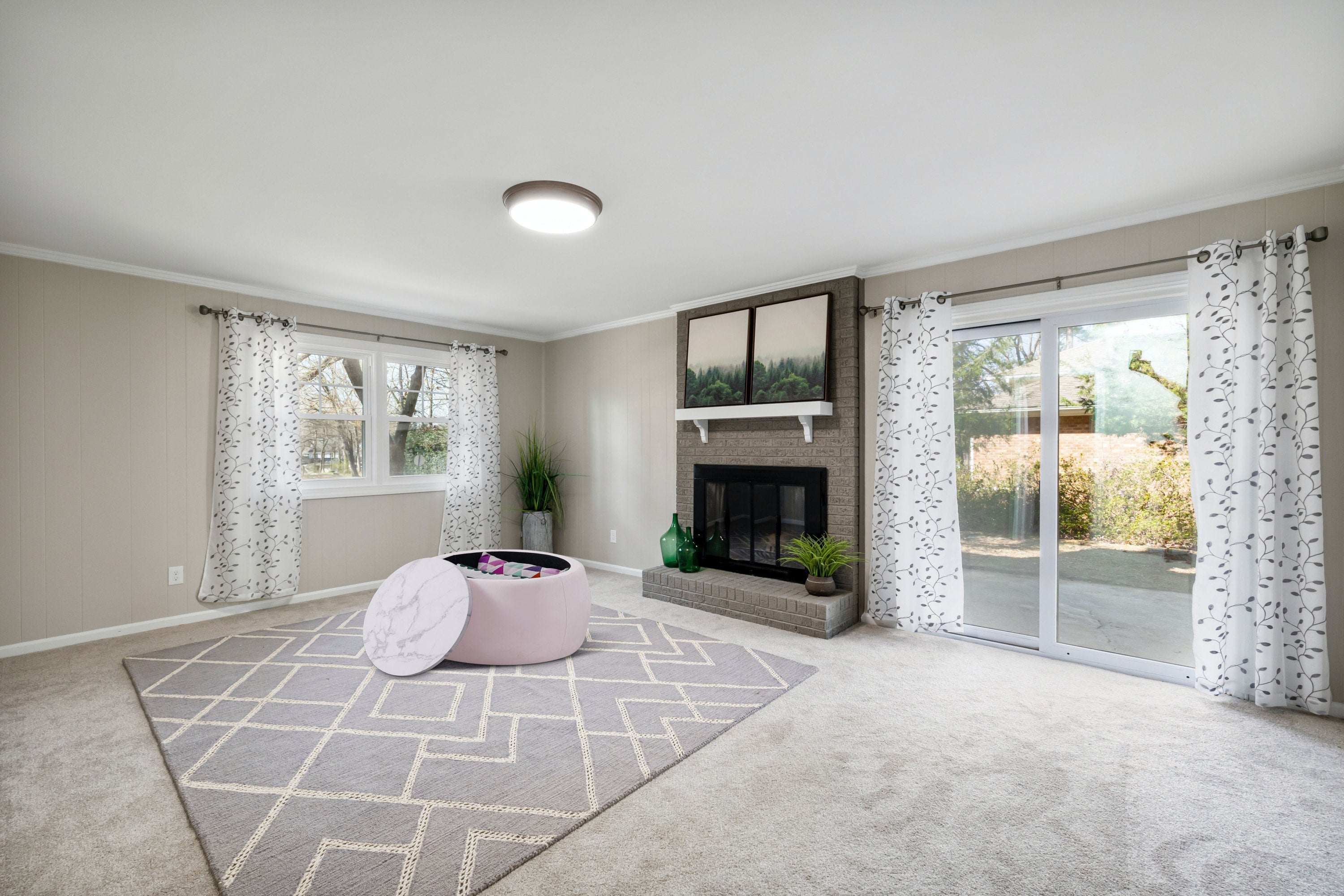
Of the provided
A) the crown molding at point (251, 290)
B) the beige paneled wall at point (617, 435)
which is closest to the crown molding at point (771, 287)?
the beige paneled wall at point (617, 435)

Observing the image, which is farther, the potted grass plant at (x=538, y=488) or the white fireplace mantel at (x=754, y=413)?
the potted grass plant at (x=538, y=488)

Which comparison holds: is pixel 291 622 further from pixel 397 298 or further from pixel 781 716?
pixel 781 716

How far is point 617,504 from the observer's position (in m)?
5.65

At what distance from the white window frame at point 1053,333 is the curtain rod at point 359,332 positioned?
4086 mm

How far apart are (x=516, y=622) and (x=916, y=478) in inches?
100

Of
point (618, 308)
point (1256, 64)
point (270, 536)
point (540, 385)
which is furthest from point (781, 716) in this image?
point (540, 385)

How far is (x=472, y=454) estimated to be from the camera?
18.3 ft

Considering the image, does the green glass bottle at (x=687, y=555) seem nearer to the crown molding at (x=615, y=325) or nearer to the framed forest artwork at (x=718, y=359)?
the framed forest artwork at (x=718, y=359)

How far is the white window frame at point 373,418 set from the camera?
4.75 meters

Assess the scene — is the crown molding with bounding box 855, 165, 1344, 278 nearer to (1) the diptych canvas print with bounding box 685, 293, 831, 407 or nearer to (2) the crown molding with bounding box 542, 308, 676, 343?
(1) the diptych canvas print with bounding box 685, 293, 831, 407

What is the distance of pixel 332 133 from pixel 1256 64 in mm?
3107

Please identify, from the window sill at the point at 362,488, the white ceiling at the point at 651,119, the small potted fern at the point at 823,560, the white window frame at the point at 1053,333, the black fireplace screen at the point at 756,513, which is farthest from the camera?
the window sill at the point at 362,488

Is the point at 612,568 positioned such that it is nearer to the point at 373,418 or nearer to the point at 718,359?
the point at 718,359

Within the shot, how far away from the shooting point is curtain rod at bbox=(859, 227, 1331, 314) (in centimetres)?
262
